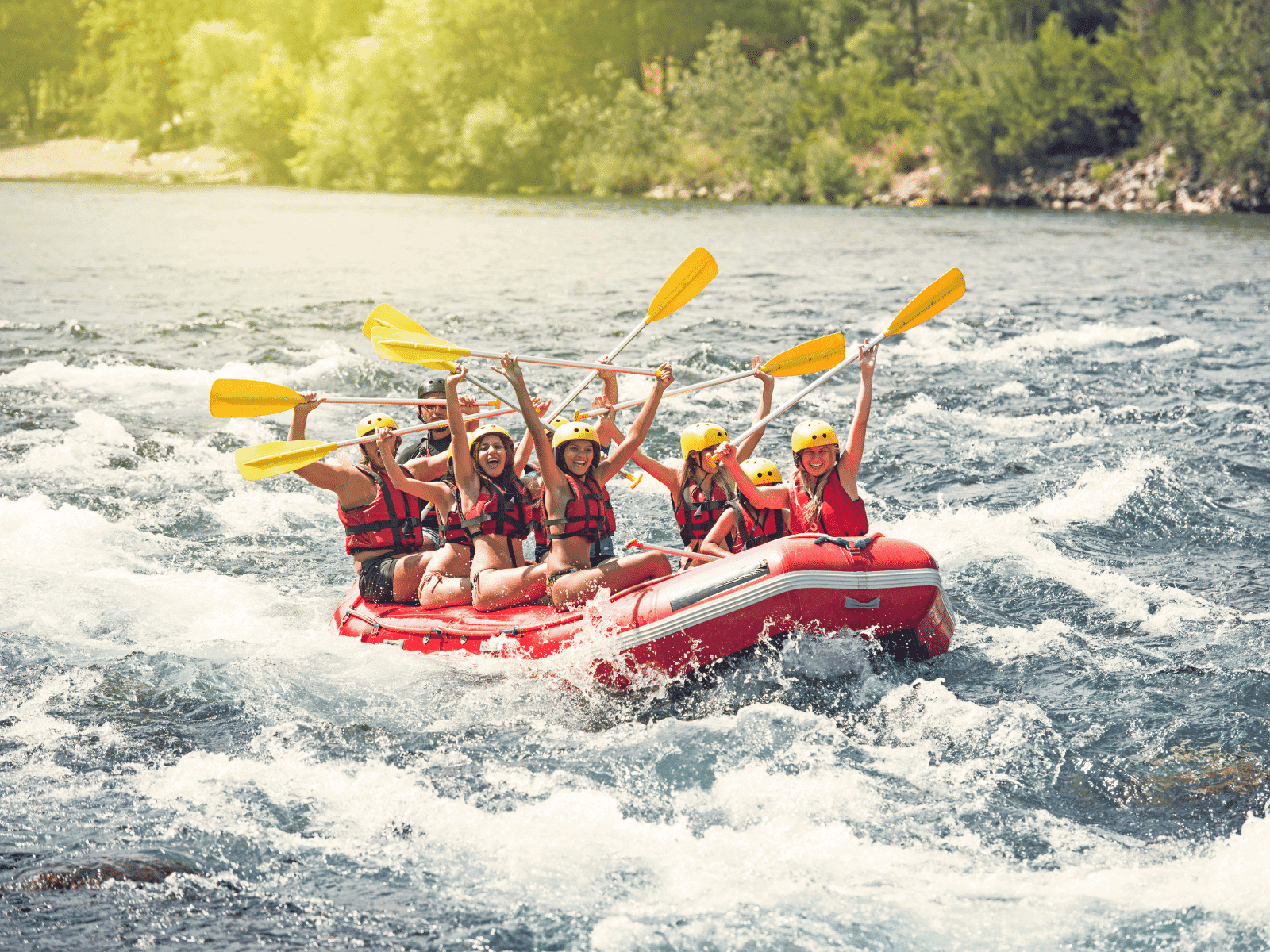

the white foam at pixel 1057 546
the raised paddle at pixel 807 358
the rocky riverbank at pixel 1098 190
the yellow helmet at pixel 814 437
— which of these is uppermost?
the rocky riverbank at pixel 1098 190

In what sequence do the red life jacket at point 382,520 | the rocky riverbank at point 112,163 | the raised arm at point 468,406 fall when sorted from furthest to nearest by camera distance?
the rocky riverbank at point 112,163, the raised arm at point 468,406, the red life jacket at point 382,520

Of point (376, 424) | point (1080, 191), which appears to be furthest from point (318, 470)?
point (1080, 191)

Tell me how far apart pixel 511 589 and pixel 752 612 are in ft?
4.25

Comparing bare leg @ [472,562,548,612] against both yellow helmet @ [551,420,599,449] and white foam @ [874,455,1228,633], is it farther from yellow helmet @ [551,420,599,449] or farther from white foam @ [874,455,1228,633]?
white foam @ [874,455,1228,633]

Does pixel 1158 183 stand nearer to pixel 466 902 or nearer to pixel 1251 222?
pixel 1251 222

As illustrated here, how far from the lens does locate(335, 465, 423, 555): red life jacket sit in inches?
252

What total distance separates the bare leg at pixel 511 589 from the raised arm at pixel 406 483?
0.64m

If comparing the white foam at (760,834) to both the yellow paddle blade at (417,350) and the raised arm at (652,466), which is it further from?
the yellow paddle blade at (417,350)

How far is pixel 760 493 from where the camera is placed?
239 inches

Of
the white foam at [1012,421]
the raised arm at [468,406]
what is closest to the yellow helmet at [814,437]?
the raised arm at [468,406]

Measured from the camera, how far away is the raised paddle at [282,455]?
242 inches

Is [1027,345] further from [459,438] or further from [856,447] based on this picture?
[459,438]

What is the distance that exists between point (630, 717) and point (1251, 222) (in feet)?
86.5

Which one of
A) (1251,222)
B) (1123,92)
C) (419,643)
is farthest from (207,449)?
(1123,92)
